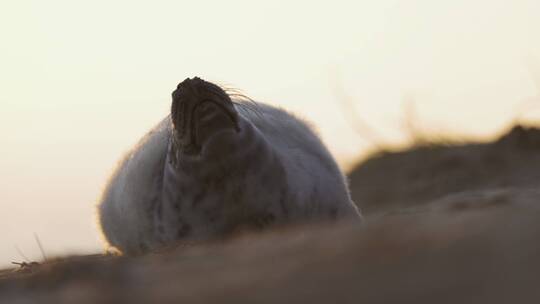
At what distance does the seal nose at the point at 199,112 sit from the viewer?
5.02m

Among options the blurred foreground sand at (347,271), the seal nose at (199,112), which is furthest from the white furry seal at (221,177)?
the blurred foreground sand at (347,271)

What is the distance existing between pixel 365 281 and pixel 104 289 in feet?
2.38

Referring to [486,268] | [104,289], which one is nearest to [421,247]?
[486,268]

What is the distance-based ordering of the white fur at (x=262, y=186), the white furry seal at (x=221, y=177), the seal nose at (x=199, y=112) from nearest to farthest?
1. the seal nose at (x=199, y=112)
2. the white furry seal at (x=221, y=177)
3. the white fur at (x=262, y=186)

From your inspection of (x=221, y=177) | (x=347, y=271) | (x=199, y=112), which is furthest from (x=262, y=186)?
(x=347, y=271)

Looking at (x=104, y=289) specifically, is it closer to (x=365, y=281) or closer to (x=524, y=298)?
(x=365, y=281)

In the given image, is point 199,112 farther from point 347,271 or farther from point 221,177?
point 347,271

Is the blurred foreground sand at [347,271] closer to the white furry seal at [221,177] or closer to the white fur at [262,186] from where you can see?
the white furry seal at [221,177]

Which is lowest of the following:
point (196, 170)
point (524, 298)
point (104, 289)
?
point (524, 298)

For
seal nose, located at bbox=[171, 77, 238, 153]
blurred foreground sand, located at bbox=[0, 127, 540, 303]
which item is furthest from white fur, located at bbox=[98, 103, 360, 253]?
blurred foreground sand, located at bbox=[0, 127, 540, 303]

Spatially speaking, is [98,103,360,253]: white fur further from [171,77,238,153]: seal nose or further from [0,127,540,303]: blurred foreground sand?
[0,127,540,303]: blurred foreground sand

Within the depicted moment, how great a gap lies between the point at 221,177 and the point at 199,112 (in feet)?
1.18

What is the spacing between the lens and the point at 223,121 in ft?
16.8

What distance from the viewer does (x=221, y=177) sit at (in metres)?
5.19
